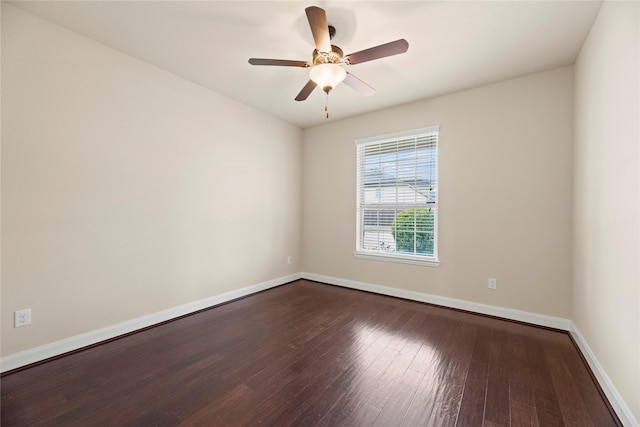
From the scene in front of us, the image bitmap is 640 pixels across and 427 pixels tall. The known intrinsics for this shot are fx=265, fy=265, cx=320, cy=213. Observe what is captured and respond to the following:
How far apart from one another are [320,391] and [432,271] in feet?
7.55

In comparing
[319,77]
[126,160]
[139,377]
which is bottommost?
[139,377]

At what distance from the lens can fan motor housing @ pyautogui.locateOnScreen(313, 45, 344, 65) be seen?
207 cm

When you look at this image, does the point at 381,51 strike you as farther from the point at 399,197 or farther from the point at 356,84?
the point at 399,197

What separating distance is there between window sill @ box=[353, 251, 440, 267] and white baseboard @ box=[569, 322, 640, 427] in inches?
57.5

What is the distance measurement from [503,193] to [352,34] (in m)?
2.37

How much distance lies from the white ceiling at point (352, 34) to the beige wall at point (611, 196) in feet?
1.30

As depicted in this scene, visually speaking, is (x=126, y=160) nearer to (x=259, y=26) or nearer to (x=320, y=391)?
(x=259, y=26)

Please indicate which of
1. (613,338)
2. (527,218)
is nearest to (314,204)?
(527,218)

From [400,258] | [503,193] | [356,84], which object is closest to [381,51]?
[356,84]

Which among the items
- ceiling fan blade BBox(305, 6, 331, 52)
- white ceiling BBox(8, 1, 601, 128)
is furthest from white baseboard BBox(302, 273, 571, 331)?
ceiling fan blade BBox(305, 6, 331, 52)

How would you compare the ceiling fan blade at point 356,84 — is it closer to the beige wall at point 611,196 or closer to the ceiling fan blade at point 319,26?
the ceiling fan blade at point 319,26

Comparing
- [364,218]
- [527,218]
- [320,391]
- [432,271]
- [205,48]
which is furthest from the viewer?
[364,218]

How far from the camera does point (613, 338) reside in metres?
1.72

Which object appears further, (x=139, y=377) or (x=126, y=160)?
(x=126, y=160)
